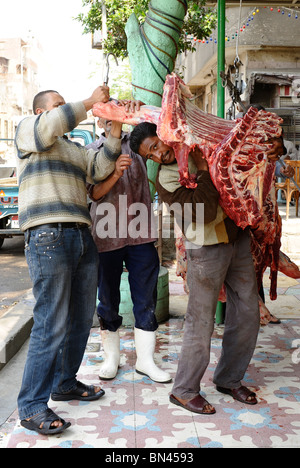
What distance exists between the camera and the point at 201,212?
110 inches

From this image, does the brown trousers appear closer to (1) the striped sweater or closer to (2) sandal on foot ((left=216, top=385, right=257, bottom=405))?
(2) sandal on foot ((left=216, top=385, right=257, bottom=405))

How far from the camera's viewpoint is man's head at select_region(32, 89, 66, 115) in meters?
2.93

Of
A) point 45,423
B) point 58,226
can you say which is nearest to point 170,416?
point 45,423

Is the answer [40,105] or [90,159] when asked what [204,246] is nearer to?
[90,159]

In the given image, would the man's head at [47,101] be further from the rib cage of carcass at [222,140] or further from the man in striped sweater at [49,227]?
the rib cage of carcass at [222,140]

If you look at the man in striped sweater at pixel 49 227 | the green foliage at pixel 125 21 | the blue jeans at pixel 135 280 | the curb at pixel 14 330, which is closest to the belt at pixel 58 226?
the man in striped sweater at pixel 49 227

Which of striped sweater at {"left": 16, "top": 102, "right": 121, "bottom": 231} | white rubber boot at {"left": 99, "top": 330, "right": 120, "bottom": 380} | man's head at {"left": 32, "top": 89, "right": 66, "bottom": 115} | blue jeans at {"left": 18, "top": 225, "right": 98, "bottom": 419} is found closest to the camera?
striped sweater at {"left": 16, "top": 102, "right": 121, "bottom": 231}

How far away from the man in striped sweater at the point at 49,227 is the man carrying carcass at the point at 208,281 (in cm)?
41

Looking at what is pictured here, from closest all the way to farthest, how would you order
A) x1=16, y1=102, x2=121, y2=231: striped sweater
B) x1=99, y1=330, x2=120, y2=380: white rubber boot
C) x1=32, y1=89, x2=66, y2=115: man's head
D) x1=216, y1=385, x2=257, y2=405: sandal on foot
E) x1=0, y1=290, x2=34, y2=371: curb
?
1. x1=16, y1=102, x2=121, y2=231: striped sweater
2. x1=32, y1=89, x2=66, y2=115: man's head
3. x1=216, y1=385, x2=257, y2=405: sandal on foot
4. x1=99, y1=330, x2=120, y2=380: white rubber boot
5. x1=0, y1=290, x2=34, y2=371: curb

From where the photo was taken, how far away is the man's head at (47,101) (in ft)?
9.62

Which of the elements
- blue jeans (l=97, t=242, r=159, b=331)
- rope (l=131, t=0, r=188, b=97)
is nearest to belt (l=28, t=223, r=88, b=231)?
blue jeans (l=97, t=242, r=159, b=331)

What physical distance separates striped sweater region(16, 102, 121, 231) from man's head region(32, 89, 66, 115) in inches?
6.9

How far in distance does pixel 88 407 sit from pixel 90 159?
1515 mm
